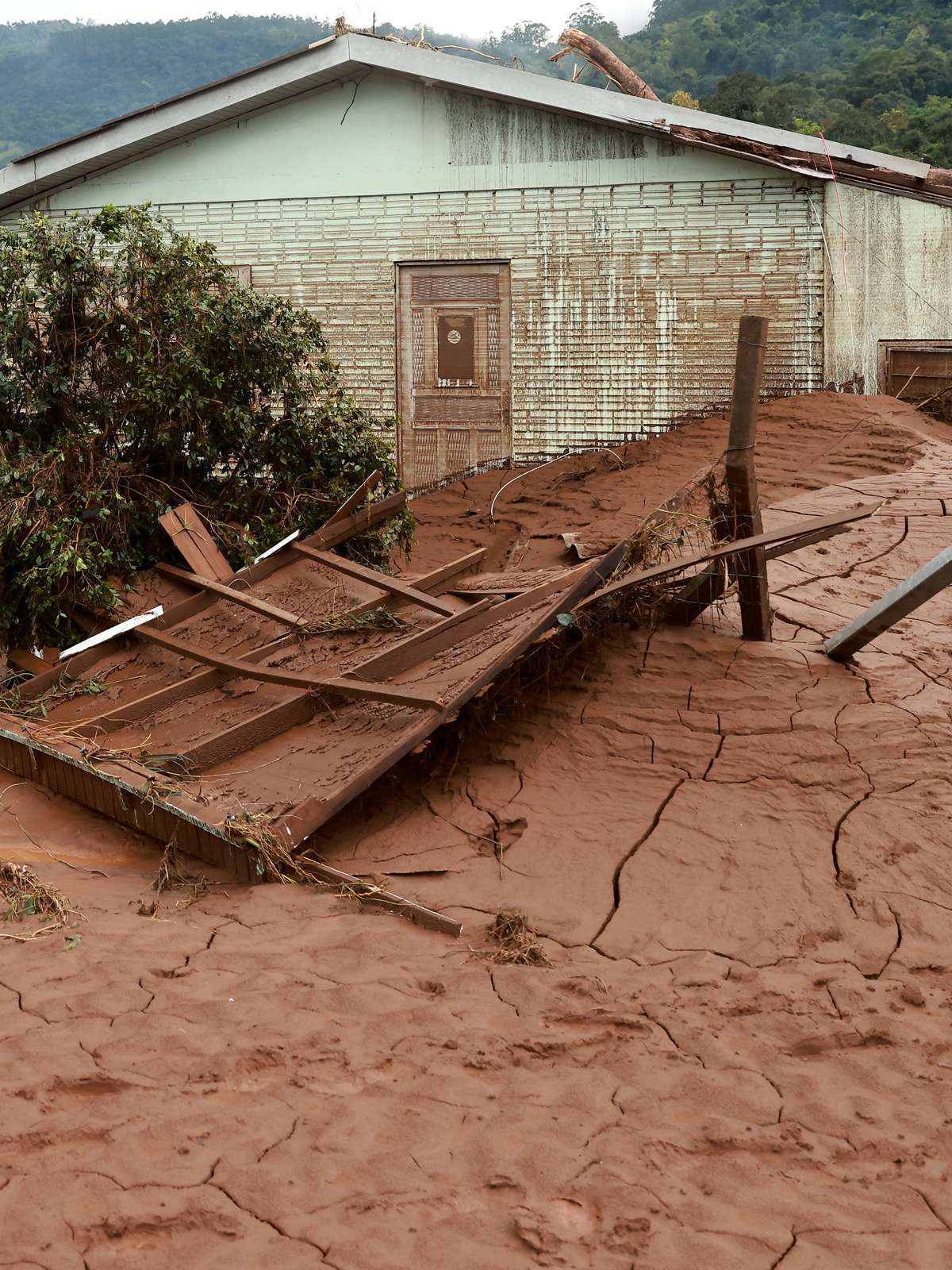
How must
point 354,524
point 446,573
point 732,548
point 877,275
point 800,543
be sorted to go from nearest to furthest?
point 732,548, point 800,543, point 446,573, point 354,524, point 877,275

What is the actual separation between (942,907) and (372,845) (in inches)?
93.1

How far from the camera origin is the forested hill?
24438 mm

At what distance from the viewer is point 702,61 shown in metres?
39.0

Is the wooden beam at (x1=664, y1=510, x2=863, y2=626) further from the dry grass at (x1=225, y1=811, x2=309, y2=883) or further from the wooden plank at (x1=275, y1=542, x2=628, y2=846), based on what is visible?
the dry grass at (x1=225, y1=811, x2=309, y2=883)

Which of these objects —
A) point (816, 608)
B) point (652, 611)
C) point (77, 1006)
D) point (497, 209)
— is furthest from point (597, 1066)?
point (497, 209)

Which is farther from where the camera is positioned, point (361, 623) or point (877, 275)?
point (877, 275)

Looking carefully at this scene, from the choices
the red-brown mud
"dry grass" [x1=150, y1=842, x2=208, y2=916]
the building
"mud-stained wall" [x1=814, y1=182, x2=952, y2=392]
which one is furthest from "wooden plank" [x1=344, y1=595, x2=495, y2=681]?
"mud-stained wall" [x1=814, y1=182, x2=952, y2=392]

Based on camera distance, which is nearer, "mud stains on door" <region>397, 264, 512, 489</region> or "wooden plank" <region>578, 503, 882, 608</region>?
"wooden plank" <region>578, 503, 882, 608</region>

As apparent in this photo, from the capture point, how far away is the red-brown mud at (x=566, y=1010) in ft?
8.70

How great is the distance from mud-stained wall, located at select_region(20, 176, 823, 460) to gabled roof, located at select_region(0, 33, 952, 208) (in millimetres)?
446

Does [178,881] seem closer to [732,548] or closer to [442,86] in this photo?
[732,548]

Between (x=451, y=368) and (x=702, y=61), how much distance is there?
33.4 meters

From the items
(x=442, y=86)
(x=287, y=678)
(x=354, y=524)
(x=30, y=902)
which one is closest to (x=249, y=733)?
(x=287, y=678)

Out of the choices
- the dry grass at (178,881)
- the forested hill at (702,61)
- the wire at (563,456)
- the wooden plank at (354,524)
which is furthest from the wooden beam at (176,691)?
the forested hill at (702,61)
